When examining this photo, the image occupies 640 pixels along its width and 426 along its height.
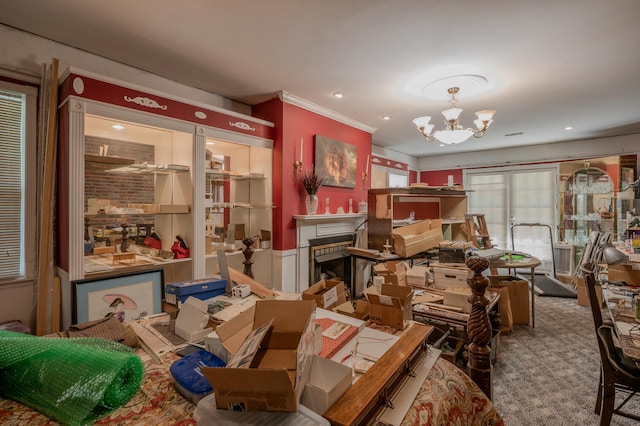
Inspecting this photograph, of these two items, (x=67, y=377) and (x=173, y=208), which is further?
(x=173, y=208)

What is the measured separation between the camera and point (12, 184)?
229 centimetres

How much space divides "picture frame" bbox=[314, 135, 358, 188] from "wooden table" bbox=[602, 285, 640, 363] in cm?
287

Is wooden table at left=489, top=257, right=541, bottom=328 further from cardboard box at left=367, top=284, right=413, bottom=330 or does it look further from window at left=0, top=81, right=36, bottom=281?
window at left=0, top=81, right=36, bottom=281

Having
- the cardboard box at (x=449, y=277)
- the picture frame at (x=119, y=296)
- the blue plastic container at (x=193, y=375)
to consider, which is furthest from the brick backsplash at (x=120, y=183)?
the cardboard box at (x=449, y=277)

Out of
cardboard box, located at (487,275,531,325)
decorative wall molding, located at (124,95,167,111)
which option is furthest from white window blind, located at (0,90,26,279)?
cardboard box, located at (487,275,531,325)

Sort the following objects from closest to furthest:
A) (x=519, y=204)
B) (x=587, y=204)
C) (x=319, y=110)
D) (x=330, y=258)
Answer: (x=319, y=110) → (x=330, y=258) → (x=587, y=204) → (x=519, y=204)

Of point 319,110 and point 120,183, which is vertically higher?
point 319,110

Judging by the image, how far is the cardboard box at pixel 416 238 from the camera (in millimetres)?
3375

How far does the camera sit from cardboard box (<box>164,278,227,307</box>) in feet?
4.53

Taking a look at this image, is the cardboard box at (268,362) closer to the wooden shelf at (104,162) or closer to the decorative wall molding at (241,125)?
the wooden shelf at (104,162)

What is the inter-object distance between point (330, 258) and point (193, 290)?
2.73 metres

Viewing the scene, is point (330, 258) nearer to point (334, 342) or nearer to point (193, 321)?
point (193, 321)

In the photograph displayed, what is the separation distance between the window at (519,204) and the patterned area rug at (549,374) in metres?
3.01

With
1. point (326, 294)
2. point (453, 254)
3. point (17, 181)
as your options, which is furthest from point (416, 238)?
point (17, 181)
